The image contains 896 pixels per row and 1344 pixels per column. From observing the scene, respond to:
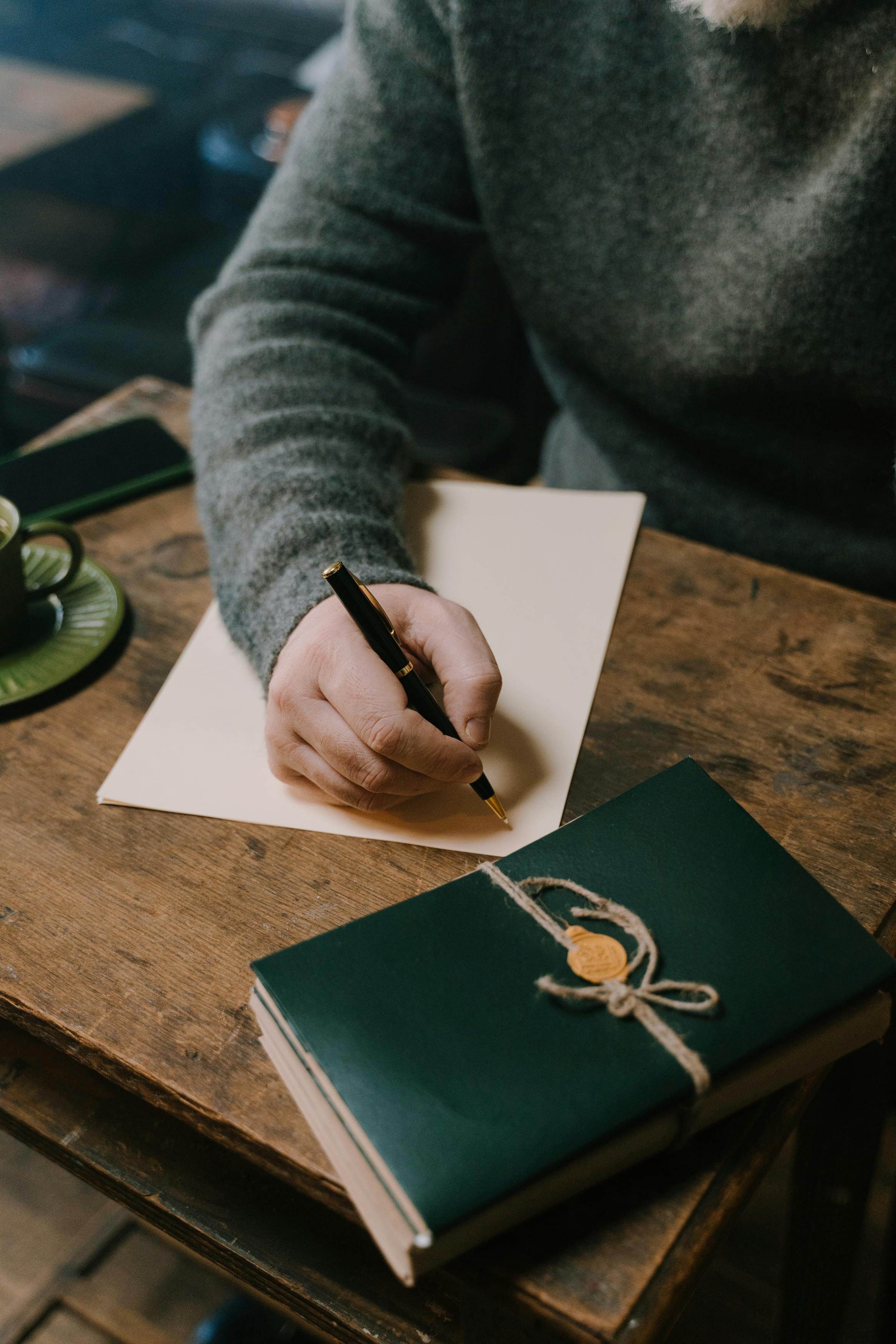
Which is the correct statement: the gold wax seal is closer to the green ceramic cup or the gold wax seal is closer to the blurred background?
the green ceramic cup

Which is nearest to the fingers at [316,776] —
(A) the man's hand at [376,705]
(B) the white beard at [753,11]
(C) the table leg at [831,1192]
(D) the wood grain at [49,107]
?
(A) the man's hand at [376,705]

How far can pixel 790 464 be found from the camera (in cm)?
83

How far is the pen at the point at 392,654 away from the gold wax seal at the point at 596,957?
0.43 ft

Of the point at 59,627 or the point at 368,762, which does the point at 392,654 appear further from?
the point at 59,627

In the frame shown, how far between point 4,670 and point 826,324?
0.67 metres

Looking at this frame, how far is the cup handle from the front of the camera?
2.29 feet

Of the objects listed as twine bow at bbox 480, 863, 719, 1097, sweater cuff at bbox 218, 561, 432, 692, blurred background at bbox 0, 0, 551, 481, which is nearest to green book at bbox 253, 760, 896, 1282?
Answer: twine bow at bbox 480, 863, 719, 1097

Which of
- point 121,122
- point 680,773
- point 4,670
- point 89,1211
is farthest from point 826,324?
point 121,122

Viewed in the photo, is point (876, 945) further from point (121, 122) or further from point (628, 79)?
point (121, 122)

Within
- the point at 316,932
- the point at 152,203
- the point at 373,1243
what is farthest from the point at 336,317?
the point at 152,203

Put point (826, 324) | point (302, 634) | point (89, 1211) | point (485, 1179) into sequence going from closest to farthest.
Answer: point (485, 1179) → point (302, 634) → point (826, 324) → point (89, 1211)

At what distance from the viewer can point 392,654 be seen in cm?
56

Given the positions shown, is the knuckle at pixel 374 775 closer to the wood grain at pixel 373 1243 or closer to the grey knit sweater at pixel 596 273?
the grey knit sweater at pixel 596 273

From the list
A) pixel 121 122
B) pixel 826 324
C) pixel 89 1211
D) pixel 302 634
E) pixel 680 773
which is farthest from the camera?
pixel 121 122
